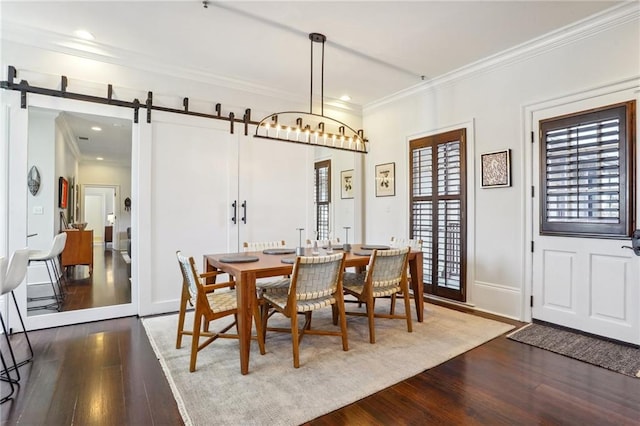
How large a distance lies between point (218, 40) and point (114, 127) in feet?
5.72

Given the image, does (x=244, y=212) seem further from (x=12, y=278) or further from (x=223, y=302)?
(x=12, y=278)

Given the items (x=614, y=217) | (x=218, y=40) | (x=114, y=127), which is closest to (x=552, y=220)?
(x=614, y=217)

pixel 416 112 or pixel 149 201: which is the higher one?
pixel 416 112

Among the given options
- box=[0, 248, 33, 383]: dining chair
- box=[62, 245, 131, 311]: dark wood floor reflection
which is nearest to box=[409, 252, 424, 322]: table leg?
box=[62, 245, 131, 311]: dark wood floor reflection

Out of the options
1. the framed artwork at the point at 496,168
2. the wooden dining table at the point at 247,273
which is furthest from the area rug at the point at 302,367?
the framed artwork at the point at 496,168

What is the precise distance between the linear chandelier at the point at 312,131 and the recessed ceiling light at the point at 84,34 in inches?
72.1

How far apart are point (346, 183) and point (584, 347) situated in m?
3.96

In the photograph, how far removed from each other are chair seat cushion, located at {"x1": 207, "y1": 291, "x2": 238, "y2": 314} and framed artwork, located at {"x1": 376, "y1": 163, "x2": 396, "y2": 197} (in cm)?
303

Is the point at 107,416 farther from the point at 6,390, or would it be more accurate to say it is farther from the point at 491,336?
the point at 491,336

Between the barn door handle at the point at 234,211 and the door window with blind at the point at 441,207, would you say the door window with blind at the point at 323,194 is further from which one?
the barn door handle at the point at 234,211

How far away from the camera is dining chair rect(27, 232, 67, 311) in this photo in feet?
11.1

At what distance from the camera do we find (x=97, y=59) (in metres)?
3.52

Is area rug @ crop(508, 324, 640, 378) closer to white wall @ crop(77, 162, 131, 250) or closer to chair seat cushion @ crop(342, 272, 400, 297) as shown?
chair seat cushion @ crop(342, 272, 400, 297)

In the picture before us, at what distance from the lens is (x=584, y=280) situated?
310 cm
